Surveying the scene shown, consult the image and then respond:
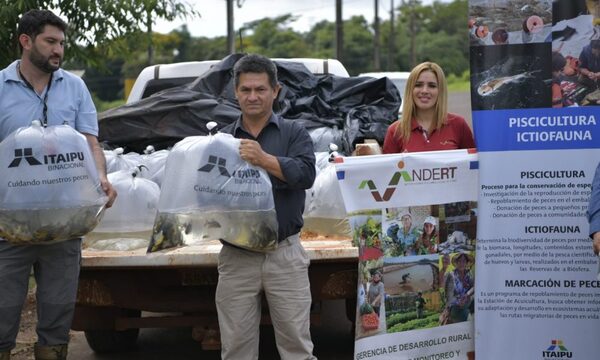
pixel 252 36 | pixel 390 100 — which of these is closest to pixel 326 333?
pixel 390 100

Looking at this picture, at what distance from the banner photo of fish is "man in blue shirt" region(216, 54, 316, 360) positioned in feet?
3.40

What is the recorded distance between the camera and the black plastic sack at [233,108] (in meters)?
7.88

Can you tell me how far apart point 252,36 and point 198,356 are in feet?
206

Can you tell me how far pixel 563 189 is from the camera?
5582mm

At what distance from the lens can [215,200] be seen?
5086 millimetres

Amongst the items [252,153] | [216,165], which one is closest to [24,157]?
[216,165]

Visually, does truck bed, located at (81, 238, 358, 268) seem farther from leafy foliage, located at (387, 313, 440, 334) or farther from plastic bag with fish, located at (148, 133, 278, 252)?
plastic bag with fish, located at (148, 133, 278, 252)

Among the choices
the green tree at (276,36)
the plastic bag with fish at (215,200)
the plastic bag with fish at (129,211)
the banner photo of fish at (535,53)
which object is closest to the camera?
the plastic bag with fish at (215,200)

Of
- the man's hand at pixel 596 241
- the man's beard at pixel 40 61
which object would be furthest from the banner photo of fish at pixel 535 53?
the man's beard at pixel 40 61

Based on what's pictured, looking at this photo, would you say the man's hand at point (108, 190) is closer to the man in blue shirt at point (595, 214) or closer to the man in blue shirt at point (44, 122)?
the man in blue shirt at point (44, 122)

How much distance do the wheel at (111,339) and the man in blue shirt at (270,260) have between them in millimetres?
1999

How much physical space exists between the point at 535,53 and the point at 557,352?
5.05 ft

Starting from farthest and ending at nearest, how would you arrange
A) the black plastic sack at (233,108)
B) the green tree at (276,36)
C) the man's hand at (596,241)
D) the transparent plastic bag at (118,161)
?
the green tree at (276,36) < the black plastic sack at (233,108) < the transparent plastic bag at (118,161) < the man's hand at (596,241)

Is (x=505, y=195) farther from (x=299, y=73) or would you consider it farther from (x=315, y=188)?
(x=299, y=73)
